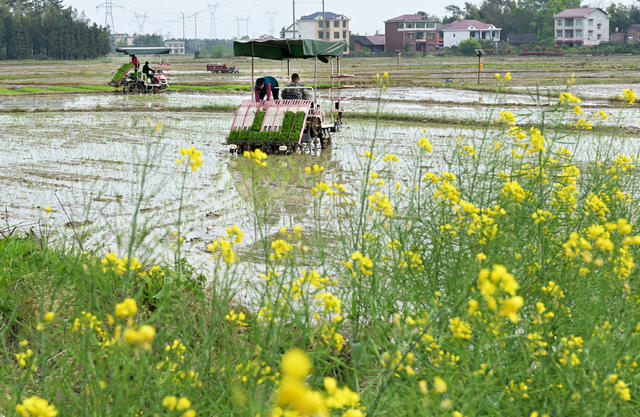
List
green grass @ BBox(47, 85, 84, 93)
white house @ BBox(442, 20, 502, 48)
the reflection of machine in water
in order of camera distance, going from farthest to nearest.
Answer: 1. white house @ BBox(442, 20, 502, 48)
2. green grass @ BBox(47, 85, 84, 93)
3. the reflection of machine in water

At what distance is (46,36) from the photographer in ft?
282

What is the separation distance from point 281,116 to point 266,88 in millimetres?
883

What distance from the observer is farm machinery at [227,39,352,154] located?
13859 millimetres

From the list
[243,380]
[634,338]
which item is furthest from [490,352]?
[243,380]

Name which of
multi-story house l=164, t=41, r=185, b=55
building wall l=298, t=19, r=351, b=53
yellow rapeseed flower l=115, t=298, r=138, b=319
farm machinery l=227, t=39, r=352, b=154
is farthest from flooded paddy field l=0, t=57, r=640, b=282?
multi-story house l=164, t=41, r=185, b=55

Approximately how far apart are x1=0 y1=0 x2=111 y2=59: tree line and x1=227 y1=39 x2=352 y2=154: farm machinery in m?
74.5

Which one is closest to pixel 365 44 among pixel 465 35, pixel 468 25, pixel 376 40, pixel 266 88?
pixel 376 40

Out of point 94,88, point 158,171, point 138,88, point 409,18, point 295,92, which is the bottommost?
point 158,171

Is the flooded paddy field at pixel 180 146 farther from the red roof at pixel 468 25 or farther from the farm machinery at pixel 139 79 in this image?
the red roof at pixel 468 25

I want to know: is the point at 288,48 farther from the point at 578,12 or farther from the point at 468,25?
the point at 578,12

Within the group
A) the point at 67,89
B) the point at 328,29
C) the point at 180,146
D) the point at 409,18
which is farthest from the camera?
the point at 328,29

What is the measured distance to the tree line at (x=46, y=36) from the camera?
81375 millimetres

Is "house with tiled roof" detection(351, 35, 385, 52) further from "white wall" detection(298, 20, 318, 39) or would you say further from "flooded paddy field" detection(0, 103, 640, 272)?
"flooded paddy field" detection(0, 103, 640, 272)

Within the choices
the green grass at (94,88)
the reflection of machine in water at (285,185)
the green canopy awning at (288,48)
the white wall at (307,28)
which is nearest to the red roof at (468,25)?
the white wall at (307,28)
